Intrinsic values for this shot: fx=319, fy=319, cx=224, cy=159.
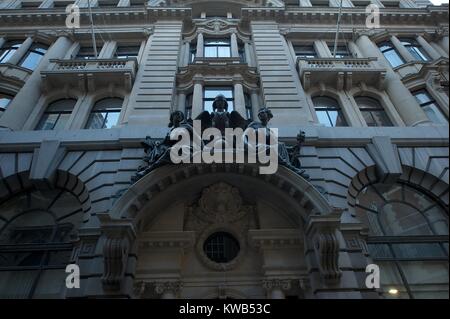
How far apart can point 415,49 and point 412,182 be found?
12165mm

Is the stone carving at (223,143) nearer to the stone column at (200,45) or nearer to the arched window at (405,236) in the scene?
the arched window at (405,236)

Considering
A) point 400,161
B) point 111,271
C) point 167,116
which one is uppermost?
point 167,116

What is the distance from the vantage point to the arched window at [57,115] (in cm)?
1516

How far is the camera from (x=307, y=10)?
22.1 meters

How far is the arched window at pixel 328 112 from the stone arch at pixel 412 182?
3.60m

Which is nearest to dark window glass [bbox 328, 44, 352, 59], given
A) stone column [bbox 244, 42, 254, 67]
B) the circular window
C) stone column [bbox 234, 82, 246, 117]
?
stone column [bbox 244, 42, 254, 67]

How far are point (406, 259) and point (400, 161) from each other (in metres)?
3.98

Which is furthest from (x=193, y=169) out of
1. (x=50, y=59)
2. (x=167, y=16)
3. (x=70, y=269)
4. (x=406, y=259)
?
(x=167, y=16)

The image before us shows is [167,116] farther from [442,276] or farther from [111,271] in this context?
[442,276]

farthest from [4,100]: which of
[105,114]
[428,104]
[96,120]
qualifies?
[428,104]

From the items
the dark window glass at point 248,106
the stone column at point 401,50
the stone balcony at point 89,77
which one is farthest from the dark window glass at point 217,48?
the stone column at point 401,50

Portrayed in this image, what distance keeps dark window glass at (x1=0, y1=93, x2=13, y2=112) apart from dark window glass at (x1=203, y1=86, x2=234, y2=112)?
9.92m

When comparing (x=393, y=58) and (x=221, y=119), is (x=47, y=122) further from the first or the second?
(x=393, y=58)

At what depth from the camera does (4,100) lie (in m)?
16.2
